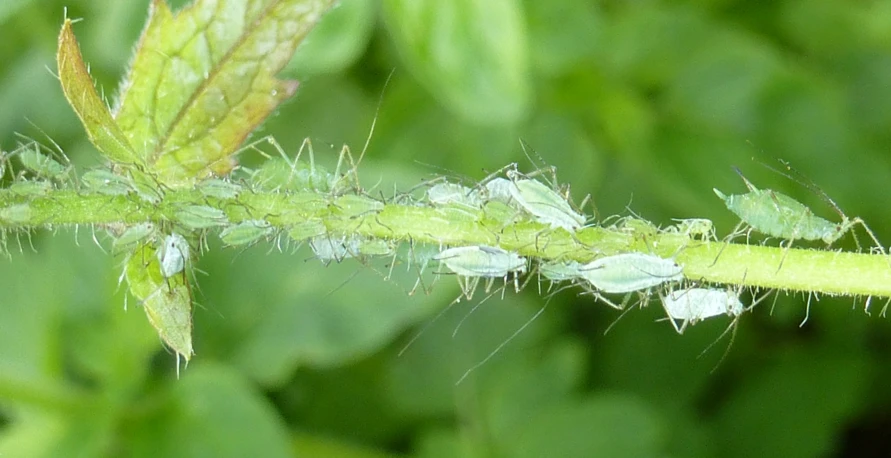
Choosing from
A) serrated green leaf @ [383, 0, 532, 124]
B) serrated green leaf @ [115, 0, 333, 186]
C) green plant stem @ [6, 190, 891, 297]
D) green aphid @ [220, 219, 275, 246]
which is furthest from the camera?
serrated green leaf @ [383, 0, 532, 124]

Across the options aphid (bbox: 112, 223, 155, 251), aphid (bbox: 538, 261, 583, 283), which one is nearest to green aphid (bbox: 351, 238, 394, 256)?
aphid (bbox: 538, 261, 583, 283)

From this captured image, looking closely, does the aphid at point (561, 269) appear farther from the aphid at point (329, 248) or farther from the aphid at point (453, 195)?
the aphid at point (329, 248)

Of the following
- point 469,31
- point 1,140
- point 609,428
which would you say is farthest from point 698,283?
point 1,140

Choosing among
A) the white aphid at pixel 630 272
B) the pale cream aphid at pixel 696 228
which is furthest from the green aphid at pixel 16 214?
the pale cream aphid at pixel 696 228

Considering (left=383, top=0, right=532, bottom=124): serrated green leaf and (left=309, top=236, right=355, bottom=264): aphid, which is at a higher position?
(left=383, top=0, right=532, bottom=124): serrated green leaf

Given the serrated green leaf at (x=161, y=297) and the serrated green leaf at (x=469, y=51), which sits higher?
the serrated green leaf at (x=469, y=51)

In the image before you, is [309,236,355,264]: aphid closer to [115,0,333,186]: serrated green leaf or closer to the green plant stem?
the green plant stem

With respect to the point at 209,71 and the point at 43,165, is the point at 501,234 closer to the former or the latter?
the point at 209,71
